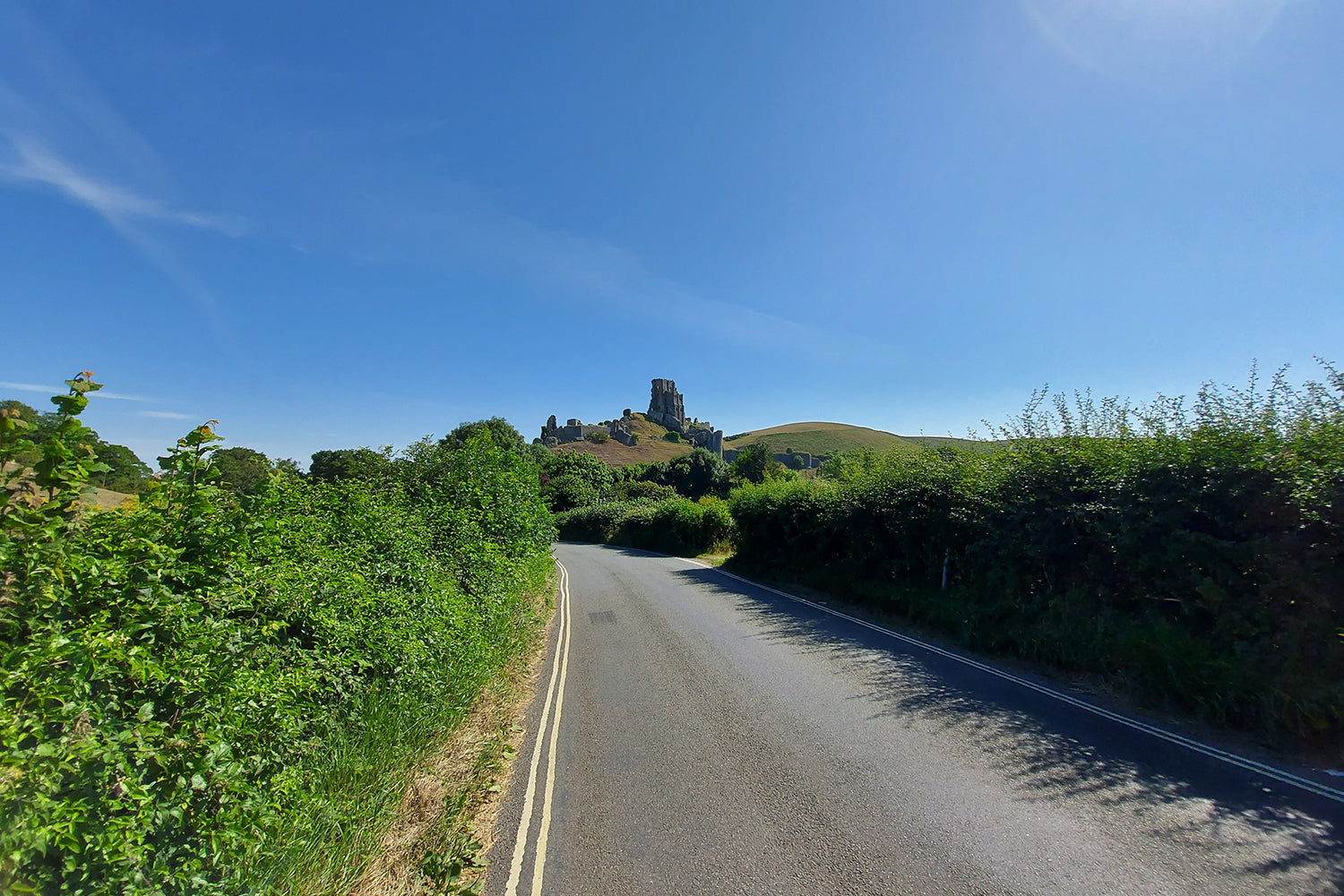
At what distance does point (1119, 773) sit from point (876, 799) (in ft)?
7.45

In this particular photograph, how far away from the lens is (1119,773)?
16.3 ft

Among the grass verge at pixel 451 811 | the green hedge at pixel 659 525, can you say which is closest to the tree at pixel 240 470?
the grass verge at pixel 451 811

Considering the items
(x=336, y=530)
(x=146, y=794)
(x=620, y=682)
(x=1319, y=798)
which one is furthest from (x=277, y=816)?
(x=1319, y=798)

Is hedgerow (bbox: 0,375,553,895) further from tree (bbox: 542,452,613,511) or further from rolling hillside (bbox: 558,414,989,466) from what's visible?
rolling hillside (bbox: 558,414,989,466)

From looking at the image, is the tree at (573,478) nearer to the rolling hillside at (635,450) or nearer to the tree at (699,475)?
the tree at (699,475)

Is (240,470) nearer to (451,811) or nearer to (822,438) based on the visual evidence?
(451,811)

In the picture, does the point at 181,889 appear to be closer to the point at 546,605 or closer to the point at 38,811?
the point at 38,811

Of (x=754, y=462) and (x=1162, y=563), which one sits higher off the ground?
(x=754, y=462)

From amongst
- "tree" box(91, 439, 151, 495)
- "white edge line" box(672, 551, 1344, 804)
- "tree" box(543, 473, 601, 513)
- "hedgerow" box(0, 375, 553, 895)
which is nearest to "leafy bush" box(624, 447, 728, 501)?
"tree" box(543, 473, 601, 513)

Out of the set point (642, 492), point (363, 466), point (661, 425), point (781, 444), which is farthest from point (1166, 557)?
point (661, 425)

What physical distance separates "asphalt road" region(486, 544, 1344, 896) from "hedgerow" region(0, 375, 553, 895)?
131 cm

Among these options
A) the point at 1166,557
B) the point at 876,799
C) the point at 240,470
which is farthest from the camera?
the point at 1166,557

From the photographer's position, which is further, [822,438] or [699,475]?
[822,438]

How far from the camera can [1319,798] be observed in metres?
4.49
